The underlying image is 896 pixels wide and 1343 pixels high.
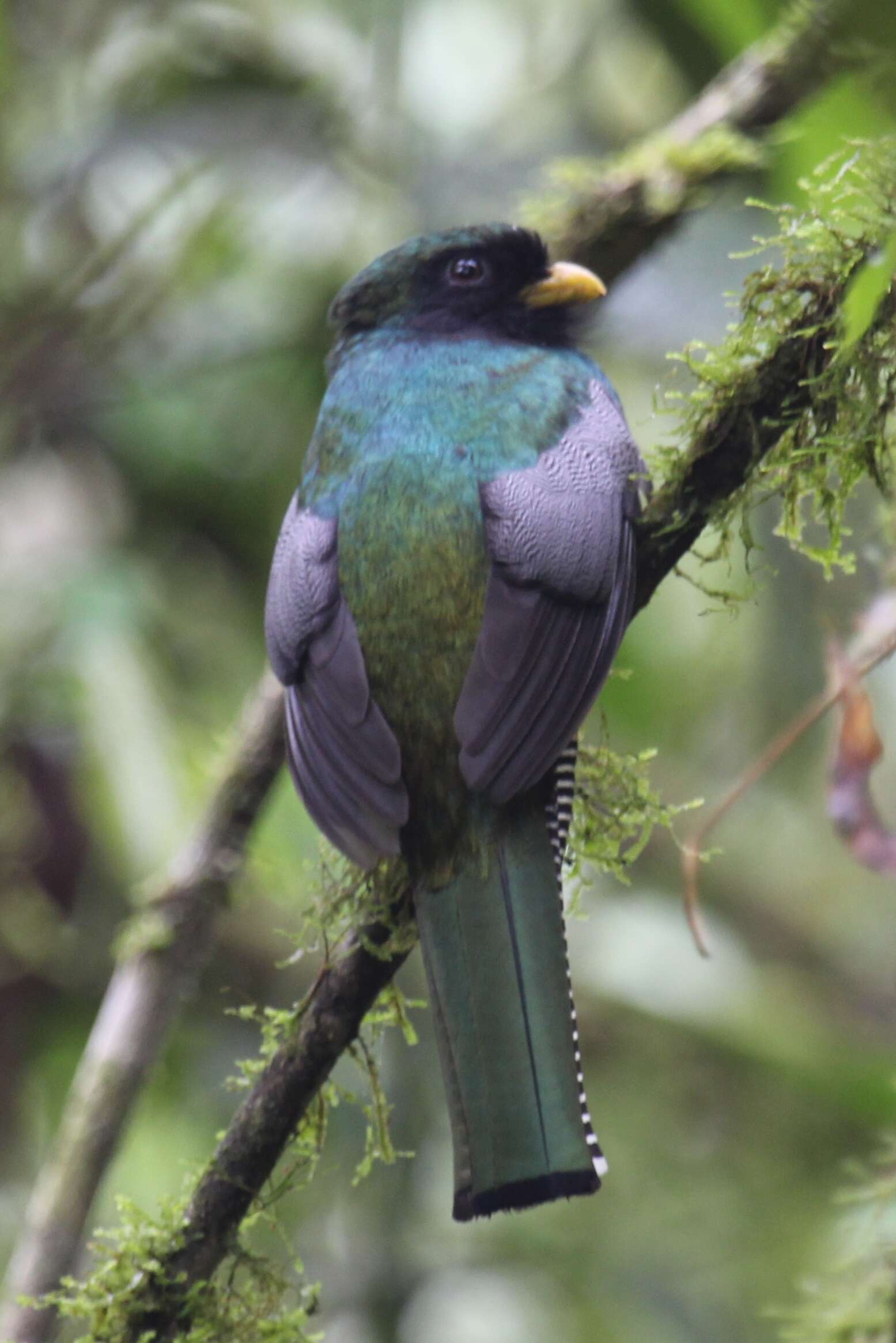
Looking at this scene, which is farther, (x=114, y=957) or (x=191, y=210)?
(x=191, y=210)

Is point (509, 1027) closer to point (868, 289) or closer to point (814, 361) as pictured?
point (814, 361)

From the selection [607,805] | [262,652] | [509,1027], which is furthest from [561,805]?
[262,652]

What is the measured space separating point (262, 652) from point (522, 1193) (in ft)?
8.86

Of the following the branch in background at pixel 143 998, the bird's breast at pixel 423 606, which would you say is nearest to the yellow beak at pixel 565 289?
the bird's breast at pixel 423 606

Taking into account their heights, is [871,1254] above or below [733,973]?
below

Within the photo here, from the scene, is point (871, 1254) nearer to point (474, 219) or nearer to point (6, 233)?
point (474, 219)

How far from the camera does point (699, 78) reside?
14.2ft

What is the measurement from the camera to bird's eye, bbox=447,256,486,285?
2969 mm

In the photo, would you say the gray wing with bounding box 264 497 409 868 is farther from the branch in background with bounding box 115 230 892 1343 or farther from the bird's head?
the bird's head

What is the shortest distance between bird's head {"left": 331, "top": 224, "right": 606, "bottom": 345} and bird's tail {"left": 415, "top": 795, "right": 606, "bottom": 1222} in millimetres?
1064

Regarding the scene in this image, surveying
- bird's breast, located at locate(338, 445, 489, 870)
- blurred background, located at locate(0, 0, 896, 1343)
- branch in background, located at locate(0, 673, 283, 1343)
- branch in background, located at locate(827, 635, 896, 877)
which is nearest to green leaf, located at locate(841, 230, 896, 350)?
bird's breast, located at locate(338, 445, 489, 870)

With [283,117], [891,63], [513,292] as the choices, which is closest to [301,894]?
[513,292]

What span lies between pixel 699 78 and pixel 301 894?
8.02 feet

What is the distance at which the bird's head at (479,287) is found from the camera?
2.94 metres
